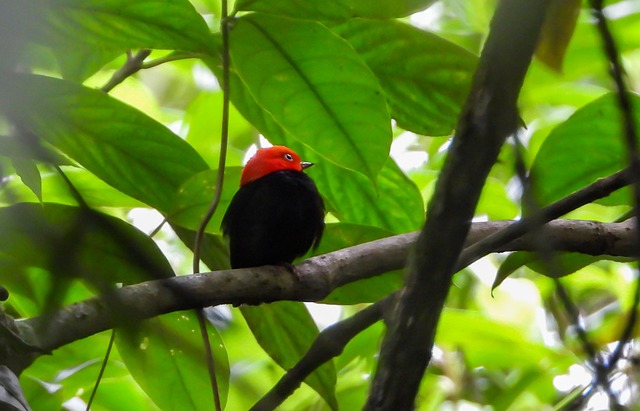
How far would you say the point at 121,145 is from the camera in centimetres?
203

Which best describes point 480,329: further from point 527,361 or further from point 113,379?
point 113,379

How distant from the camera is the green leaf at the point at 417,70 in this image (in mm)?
2158

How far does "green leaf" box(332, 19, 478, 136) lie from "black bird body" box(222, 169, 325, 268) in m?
0.54

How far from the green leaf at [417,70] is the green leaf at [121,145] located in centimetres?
52

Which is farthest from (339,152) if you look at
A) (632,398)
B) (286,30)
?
(632,398)

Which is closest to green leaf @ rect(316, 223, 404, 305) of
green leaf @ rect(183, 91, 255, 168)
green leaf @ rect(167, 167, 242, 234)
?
green leaf @ rect(167, 167, 242, 234)

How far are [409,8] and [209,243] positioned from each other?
875 mm

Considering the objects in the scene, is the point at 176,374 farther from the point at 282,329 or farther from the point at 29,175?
the point at 29,175

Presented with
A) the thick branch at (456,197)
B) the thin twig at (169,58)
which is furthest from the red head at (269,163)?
the thick branch at (456,197)

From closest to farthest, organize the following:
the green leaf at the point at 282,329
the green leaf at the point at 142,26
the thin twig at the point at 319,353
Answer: the thin twig at the point at 319,353 → the green leaf at the point at 142,26 → the green leaf at the point at 282,329

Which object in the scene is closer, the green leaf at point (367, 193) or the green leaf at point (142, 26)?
the green leaf at point (142, 26)

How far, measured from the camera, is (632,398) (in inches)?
68.1

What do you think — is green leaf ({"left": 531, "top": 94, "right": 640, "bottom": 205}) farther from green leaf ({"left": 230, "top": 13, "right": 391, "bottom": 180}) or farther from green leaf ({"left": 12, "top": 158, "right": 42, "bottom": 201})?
green leaf ({"left": 12, "top": 158, "right": 42, "bottom": 201})

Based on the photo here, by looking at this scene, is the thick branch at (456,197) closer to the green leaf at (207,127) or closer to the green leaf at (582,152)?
the green leaf at (582,152)
